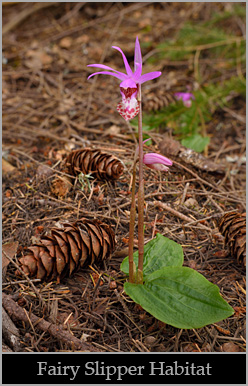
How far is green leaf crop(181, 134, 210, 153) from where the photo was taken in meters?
3.10

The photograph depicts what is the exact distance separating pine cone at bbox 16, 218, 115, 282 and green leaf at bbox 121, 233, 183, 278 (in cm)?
19

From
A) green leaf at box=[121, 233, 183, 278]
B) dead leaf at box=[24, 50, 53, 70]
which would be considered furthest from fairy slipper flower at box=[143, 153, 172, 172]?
dead leaf at box=[24, 50, 53, 70]

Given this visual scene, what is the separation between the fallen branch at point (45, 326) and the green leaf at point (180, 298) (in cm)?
34

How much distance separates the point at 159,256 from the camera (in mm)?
2049

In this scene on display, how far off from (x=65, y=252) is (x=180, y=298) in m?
0.65

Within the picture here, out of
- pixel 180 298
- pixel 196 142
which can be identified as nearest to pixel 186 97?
pixel 196 142

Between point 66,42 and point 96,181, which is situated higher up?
point 66,42

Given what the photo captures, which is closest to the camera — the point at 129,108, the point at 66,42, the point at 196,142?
the point at 129,108

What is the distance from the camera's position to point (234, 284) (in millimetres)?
2188

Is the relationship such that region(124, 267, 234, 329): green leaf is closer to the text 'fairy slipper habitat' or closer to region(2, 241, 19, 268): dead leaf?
the text 'fairy slipper habitat'

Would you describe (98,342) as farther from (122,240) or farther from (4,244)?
(4,244)

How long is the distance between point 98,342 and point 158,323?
31cm

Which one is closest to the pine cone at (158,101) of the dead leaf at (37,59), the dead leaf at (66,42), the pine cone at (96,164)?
the pine cone at (96,164)

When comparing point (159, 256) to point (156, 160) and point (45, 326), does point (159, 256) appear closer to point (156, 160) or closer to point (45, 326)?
point (156, 160)
